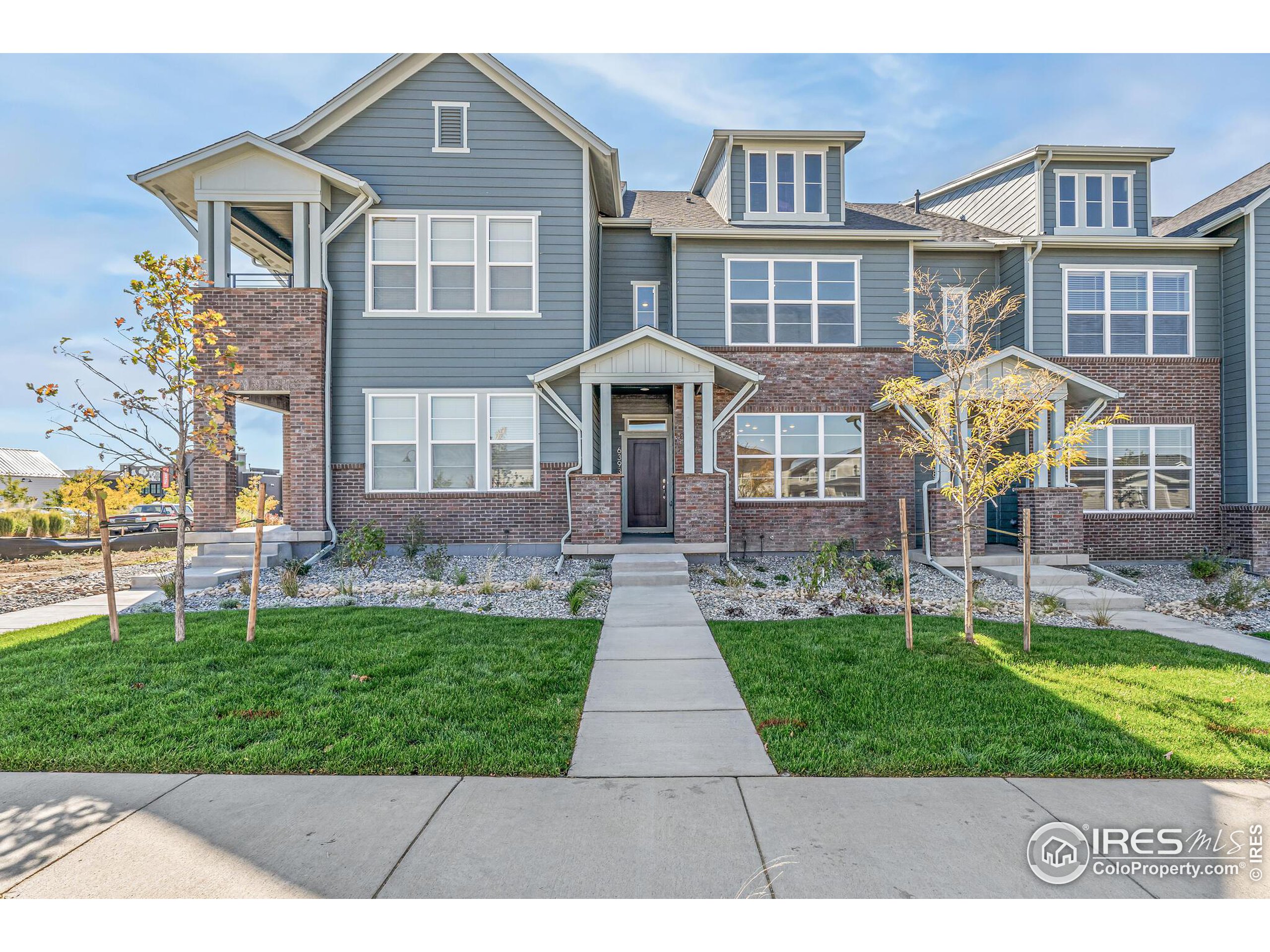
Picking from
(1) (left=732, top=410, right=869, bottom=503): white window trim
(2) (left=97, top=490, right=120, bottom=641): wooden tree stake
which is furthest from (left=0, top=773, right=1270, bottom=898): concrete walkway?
(1) (left=732, top=410, right=869, bottom=503): white window trim

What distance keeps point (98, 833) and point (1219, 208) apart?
69.1 ft

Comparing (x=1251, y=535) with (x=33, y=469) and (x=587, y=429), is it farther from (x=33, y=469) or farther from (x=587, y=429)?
(x=33, y=469)

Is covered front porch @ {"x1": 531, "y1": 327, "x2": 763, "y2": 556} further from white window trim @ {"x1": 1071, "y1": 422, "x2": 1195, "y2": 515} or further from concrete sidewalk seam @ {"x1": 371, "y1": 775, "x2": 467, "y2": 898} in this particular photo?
white window trim @ {"x1": 1071, "y1": 422, "x2": 1195, "y2": 515}

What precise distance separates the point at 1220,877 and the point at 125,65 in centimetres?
1099

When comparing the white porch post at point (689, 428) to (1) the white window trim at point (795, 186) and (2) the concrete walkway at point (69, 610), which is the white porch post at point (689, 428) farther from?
(2) the concrete walkway at point (69, 610)

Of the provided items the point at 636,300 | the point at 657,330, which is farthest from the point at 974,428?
the point at 636,300

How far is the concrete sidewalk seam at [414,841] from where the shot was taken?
2752mm

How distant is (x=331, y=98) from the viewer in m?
12.1

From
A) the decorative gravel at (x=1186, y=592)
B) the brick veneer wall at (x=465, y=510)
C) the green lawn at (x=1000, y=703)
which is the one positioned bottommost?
the decorative gravel at (x=1186, y=592)

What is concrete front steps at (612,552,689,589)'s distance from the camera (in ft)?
32.4

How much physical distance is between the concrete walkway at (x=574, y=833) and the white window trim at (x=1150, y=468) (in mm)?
11985

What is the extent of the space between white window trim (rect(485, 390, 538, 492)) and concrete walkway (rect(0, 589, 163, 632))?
5.53m

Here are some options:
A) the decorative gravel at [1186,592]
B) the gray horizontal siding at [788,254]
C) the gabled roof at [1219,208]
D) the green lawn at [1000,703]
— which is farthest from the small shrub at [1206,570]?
the gabled roof at [1219,208]

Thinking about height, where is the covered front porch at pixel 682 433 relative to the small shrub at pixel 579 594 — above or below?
above
